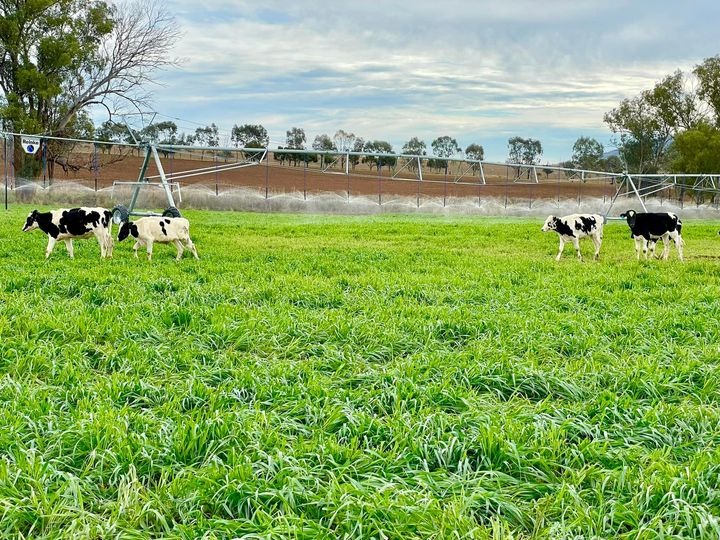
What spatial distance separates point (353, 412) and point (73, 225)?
9.53 meters

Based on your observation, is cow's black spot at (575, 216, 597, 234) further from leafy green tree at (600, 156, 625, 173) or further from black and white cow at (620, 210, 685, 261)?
leafy green tree at (600, 156, 625, 173)

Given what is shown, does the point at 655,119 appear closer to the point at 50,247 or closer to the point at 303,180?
the point at 303,180

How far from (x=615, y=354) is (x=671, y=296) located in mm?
3773

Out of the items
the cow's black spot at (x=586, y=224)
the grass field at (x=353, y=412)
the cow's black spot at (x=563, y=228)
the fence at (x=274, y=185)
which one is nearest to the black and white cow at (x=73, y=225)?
the grass field at (x=353, y=412)

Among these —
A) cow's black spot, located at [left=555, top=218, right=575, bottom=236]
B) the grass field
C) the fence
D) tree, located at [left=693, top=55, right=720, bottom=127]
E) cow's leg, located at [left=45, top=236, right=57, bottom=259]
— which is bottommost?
the grass field

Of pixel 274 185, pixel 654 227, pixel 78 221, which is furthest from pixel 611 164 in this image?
pixel 78 221

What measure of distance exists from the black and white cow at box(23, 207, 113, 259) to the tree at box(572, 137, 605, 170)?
75952 millimetres

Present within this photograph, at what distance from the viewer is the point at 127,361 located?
495cm

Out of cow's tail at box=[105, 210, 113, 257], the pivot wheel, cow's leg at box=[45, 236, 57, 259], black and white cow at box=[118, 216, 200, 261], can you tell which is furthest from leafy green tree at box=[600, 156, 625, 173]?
cow's leg at box=[45, 236, 57, 259]

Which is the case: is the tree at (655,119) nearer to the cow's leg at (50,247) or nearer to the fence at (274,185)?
the fence at (274,185)

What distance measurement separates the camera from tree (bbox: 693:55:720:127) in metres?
64.0

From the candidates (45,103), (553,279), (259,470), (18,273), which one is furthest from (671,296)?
(45,103)

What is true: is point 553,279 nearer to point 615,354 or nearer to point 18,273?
point 615,354

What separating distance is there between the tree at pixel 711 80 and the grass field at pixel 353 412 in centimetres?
6627
